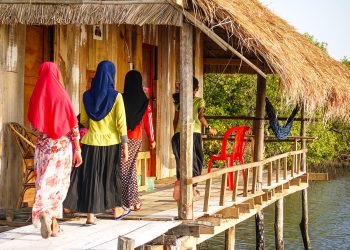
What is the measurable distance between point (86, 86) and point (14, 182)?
2.02 meters

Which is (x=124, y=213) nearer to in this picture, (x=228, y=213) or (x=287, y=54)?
(x=228, y=213)

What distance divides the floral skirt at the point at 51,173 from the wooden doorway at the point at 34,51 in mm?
2685

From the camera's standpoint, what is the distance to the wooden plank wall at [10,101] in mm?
9492

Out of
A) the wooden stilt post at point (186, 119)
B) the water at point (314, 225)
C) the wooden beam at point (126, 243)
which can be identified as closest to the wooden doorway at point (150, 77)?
the wooden stilt post at point (186, 119)

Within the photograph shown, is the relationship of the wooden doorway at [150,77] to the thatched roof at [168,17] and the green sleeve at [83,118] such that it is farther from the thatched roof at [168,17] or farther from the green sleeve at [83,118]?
the green sleeve at [83,118]

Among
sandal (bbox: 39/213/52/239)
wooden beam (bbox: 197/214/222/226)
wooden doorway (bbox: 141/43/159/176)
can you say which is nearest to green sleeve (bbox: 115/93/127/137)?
sandal (bbox: 39/213/52/239)

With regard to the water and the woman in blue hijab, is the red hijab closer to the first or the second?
the woman in blue hijab

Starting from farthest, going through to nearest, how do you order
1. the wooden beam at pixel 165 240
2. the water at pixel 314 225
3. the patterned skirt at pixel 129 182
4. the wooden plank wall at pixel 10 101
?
the water at pixel 314 225
the wooden plank wall at pixel 10 101
the patterned skirt at pixel 129 182
the wooden beam at pixel 165 240

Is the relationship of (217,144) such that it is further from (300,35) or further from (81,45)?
(81,45)

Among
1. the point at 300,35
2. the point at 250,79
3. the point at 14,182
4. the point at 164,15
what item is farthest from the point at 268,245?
the point at 250,79

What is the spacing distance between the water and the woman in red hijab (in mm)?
11358

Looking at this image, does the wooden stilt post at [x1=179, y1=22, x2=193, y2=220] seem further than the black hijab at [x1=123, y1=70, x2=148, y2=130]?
No

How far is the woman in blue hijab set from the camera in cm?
812

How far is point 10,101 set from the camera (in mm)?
9625
